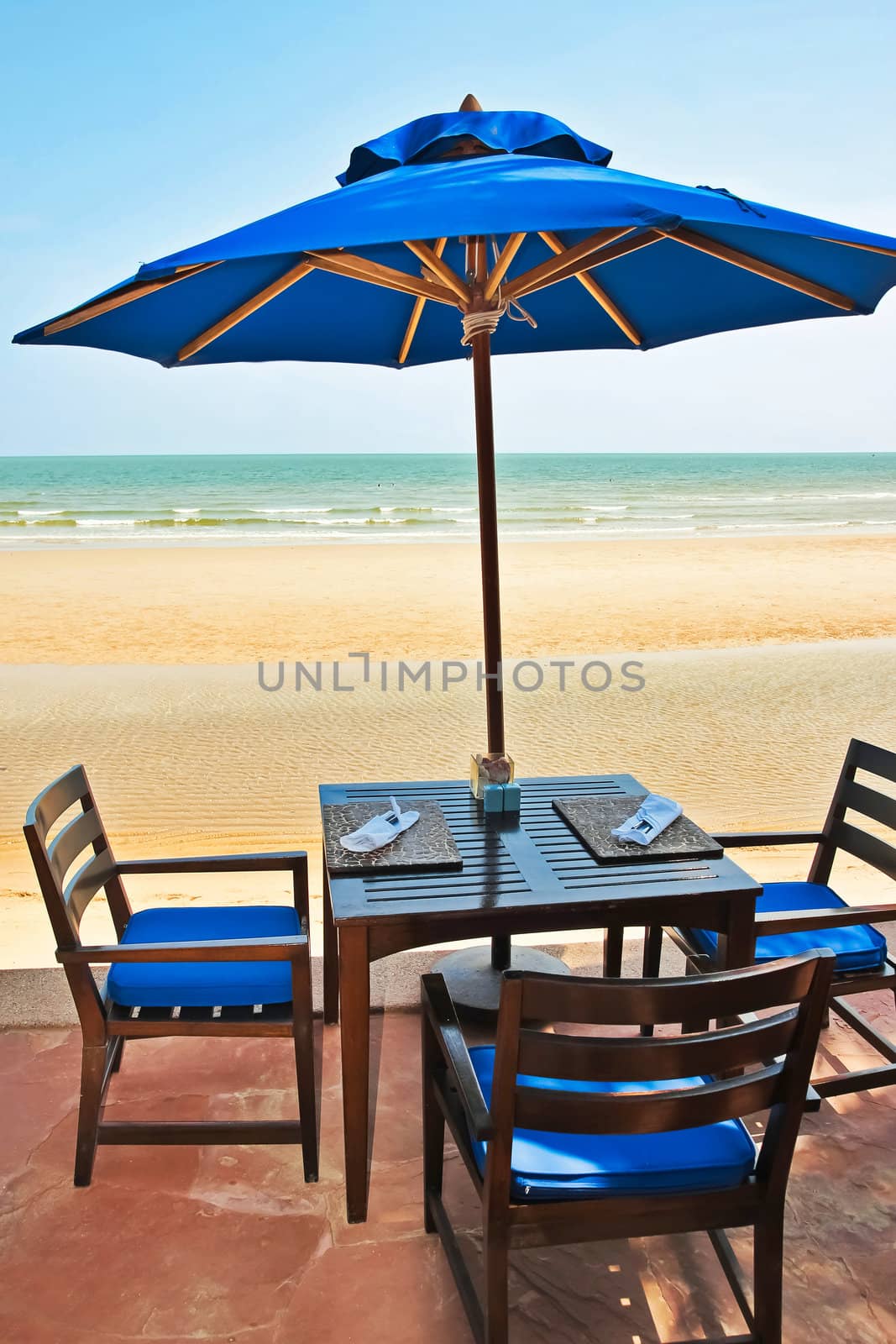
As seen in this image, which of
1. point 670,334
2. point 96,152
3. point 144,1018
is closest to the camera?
point 144,1018

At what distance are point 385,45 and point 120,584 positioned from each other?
898cm

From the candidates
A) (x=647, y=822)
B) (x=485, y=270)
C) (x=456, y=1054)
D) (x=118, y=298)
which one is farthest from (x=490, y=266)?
(x=456, y=1054)

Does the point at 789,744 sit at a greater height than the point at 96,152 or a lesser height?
lesser

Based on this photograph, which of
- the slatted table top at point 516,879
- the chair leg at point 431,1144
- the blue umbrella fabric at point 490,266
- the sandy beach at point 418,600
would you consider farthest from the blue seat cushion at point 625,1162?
the sandy beach at point 418,600

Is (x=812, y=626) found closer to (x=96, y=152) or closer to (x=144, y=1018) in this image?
(x=144, y=1018)

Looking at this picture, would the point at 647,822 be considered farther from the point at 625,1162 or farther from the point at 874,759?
the point at 625,1162

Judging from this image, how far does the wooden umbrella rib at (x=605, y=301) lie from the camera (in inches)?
104

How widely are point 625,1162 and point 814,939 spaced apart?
120 cm

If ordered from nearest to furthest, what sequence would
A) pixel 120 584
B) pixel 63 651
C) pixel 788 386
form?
pixel 63 651
pixel 120 584
pixel 788 386

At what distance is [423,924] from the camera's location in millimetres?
1845

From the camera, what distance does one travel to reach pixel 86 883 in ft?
7.34

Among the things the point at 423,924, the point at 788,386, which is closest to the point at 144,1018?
the point at 423,924

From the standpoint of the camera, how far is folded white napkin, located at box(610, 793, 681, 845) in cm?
219

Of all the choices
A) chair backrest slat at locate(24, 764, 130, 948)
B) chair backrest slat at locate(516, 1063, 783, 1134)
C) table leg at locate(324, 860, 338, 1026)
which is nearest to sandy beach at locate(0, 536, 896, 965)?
chair backrest slat at locate(24, 764, 130, 948)
